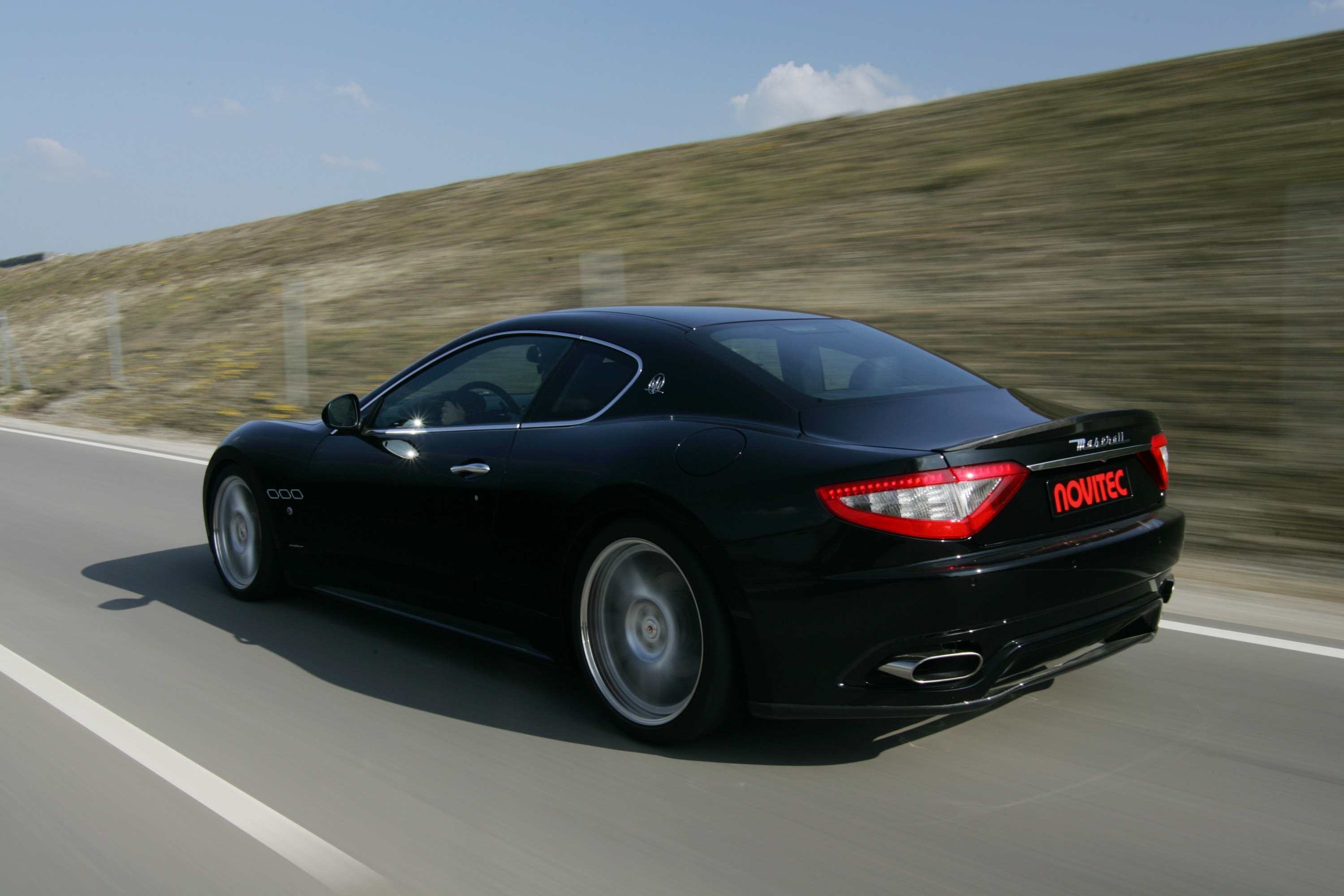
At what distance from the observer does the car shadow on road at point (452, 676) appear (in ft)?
11.7

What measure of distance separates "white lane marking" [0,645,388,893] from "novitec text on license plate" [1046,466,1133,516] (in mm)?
2125

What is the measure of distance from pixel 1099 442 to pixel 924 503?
0.76 metres

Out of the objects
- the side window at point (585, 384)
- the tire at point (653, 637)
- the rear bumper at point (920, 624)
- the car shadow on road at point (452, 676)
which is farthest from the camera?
the side window at point (585, 384)

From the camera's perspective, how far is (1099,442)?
11.3ft

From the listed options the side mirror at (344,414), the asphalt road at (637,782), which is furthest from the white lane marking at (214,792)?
the side mirror at (344,414)

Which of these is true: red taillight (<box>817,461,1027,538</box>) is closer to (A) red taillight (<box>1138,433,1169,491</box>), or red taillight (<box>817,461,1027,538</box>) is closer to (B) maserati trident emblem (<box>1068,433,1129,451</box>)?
(B) maserati trident emblem (<box>1068,433,1129,451</box>)

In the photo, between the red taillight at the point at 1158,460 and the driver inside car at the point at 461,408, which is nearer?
the red taillight at the point at 1158,460

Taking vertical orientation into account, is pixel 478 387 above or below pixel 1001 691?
above

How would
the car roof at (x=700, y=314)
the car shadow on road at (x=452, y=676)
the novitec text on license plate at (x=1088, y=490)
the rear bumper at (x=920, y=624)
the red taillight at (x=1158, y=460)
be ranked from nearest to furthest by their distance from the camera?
the rear bumper at (x=920, y=624) → the novitec text on license plate at (x=1088, y=490) → the car shadow on road at (x=452, y=676) → the red taillight at (x=1158, y=460) → the car roof at (x=700, y=314)

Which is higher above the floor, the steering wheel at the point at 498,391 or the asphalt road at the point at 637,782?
the steering wheel at the point at 498,391

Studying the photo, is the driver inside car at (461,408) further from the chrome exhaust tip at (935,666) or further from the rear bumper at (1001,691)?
the chrome exhaust tip at (935,666)

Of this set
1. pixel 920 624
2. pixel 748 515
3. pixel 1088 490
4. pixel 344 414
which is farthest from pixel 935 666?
pixel 344 414

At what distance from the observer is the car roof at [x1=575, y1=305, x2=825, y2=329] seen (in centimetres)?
411

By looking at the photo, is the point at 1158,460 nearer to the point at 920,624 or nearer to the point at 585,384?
the point at 920,624
